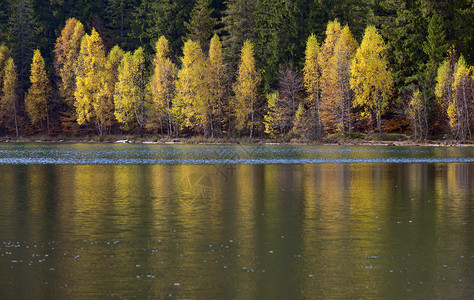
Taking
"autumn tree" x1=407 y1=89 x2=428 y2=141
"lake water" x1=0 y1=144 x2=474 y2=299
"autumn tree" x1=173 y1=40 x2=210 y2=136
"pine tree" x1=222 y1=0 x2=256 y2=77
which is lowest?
"lake water" x1=0 y1=144 x2=474 y2=299

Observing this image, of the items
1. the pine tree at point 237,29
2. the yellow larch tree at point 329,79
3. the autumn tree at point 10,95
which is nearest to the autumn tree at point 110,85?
the autumn tree at point 10,95

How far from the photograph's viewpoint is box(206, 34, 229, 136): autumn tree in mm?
95750

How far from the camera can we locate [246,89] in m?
93.1

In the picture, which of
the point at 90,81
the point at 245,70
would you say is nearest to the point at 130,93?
the point at 90,81

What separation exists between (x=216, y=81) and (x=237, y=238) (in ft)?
257

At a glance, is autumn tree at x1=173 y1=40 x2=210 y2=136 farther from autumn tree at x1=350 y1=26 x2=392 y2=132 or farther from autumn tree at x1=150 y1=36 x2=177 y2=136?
autumn tree at x1=350 y1=26 x2=392 y2=132

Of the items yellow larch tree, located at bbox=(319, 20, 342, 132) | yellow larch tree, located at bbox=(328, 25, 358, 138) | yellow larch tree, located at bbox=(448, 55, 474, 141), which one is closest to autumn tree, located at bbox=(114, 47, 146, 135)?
yellow larch tree, located at bbox=(319, 20, 342, 132)

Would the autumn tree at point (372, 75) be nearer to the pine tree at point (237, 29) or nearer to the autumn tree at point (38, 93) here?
the pine tree at point (237, 29)

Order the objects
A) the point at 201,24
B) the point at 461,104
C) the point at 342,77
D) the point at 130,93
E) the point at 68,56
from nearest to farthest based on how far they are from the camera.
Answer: the point at 461,104, the point at 342,77, the point at 130,93, the point at 201,24, the point at 68,56

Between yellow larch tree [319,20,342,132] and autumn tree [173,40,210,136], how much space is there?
16.0 metres

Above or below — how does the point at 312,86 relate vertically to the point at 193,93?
above

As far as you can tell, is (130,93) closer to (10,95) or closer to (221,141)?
(221,141)

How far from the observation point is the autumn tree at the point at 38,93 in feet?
352

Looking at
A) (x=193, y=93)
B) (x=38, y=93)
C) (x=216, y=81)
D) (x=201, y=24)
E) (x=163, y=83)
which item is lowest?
(x=193, y=93)
